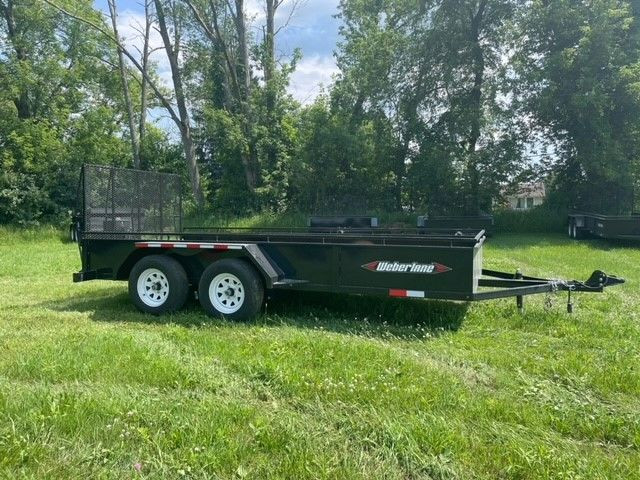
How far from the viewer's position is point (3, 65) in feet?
80.1

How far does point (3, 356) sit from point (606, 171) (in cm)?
1872

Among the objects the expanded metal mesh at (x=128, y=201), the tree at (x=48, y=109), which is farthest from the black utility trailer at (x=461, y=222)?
the tree at (x=48, y=109)

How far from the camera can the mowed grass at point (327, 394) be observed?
2.73m

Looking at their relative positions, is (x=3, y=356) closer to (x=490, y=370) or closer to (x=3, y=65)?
(x=490, y=370)

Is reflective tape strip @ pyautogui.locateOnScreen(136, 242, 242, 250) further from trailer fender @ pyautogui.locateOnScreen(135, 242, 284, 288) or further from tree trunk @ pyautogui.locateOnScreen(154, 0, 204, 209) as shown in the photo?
tree trunk @ pyautogui.locateOnScreen(154, 0, 204, 209)

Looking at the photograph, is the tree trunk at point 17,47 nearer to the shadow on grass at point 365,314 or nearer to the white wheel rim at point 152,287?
the white wheel rim at point 152,287

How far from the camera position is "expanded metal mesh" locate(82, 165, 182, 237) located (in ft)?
22.4

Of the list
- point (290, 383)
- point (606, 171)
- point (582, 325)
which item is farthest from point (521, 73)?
point (290, 383)

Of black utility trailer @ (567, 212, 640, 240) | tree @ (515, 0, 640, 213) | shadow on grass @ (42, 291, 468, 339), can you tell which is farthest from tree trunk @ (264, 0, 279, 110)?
shadow on grass @ (42, 291, 468, 339)

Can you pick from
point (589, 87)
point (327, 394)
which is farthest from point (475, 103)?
point (327, 394)

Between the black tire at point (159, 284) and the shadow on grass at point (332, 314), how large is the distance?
0.43 feet

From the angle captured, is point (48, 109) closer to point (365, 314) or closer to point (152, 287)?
point (152, 287)

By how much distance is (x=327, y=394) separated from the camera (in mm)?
3531

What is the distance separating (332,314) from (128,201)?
336 centimetres
